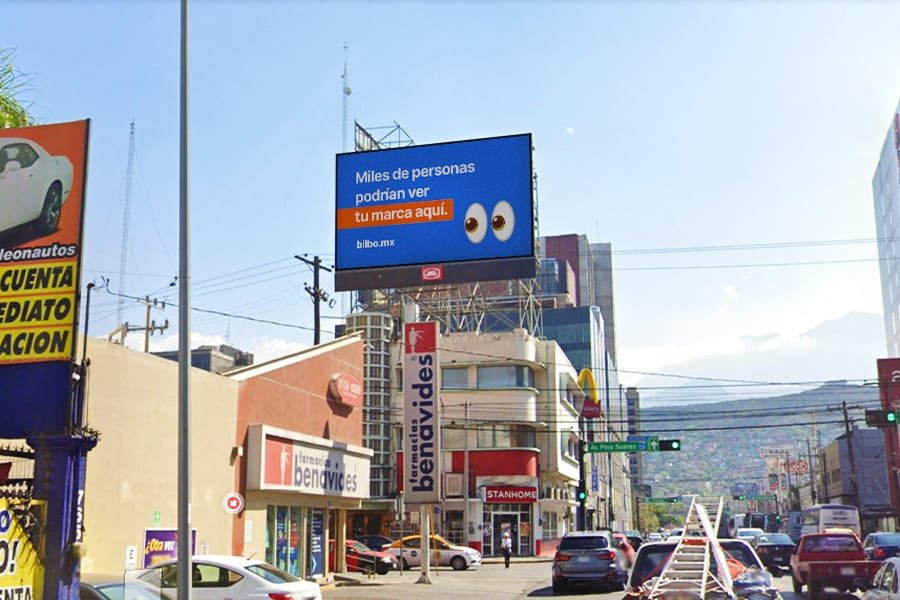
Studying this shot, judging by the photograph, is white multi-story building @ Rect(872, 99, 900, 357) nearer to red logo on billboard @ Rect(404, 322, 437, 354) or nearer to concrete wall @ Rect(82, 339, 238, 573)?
red logo on billboard @ Rect(404, 322, 437, 354)

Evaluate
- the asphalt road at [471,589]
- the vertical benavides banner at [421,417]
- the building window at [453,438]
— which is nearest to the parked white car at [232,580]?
the asphalt road at [471,589]

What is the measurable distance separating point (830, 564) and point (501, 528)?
36.8 metres

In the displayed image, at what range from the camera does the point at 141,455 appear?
2080 cm

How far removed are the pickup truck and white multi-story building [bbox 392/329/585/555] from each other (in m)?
29.0

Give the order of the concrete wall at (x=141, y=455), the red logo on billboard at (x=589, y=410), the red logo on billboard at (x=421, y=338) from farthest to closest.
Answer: the red logo on billboard at (x=589, y=410), the red logo on billboard at (x=421, y=338), the concrete wall at (x=141, y=455)

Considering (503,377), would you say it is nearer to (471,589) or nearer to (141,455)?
(471,589)

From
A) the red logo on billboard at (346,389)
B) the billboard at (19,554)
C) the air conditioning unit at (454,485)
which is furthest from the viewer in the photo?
the air conditioning unit at (454,485)

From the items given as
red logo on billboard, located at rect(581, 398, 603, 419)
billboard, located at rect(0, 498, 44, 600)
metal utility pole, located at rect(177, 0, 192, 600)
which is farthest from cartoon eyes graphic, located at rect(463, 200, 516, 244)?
red logo on billboard, located at rect(581, 398, 603, 419)

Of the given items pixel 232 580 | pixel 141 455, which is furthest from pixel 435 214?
pixel 232 580

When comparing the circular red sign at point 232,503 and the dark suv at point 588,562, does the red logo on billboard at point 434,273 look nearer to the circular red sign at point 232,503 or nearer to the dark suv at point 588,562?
the dark suv at point 588,562

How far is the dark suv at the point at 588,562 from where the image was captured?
86.5ft

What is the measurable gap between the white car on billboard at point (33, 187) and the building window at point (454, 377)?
50.1 meters

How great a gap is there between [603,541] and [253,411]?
10.2 meters

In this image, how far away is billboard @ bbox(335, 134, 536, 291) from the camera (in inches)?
1268
